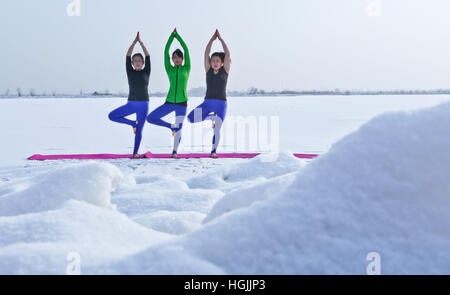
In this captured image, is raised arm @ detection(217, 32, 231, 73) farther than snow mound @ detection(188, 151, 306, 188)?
Yes

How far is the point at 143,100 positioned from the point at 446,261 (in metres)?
5.79

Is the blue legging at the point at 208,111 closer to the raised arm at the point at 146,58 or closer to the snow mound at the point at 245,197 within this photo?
the raised arm at the point at 146,58

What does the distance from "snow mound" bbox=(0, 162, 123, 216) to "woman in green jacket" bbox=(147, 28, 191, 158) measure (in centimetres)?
381

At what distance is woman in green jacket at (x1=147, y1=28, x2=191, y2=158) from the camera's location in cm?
631

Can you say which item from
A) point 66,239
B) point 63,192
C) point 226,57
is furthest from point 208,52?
point 66,239

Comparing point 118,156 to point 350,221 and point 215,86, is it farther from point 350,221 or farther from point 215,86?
point 350,221

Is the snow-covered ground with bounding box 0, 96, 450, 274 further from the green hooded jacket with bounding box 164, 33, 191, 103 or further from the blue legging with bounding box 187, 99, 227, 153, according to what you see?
the green hooded jacket with bounding box 164, 33, 191, 103

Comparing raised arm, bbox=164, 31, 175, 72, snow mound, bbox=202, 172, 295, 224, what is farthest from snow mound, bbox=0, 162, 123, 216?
raised arm, bbox=164, 31, 175, 72

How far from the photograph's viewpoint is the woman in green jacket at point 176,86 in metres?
6.31

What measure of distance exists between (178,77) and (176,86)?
158 mm

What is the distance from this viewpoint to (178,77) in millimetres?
6398

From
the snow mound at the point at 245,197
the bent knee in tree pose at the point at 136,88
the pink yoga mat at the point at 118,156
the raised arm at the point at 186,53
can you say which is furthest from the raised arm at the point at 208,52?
the snow mound at the point at 245,197

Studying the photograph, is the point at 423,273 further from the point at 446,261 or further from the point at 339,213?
the point at 339,213
